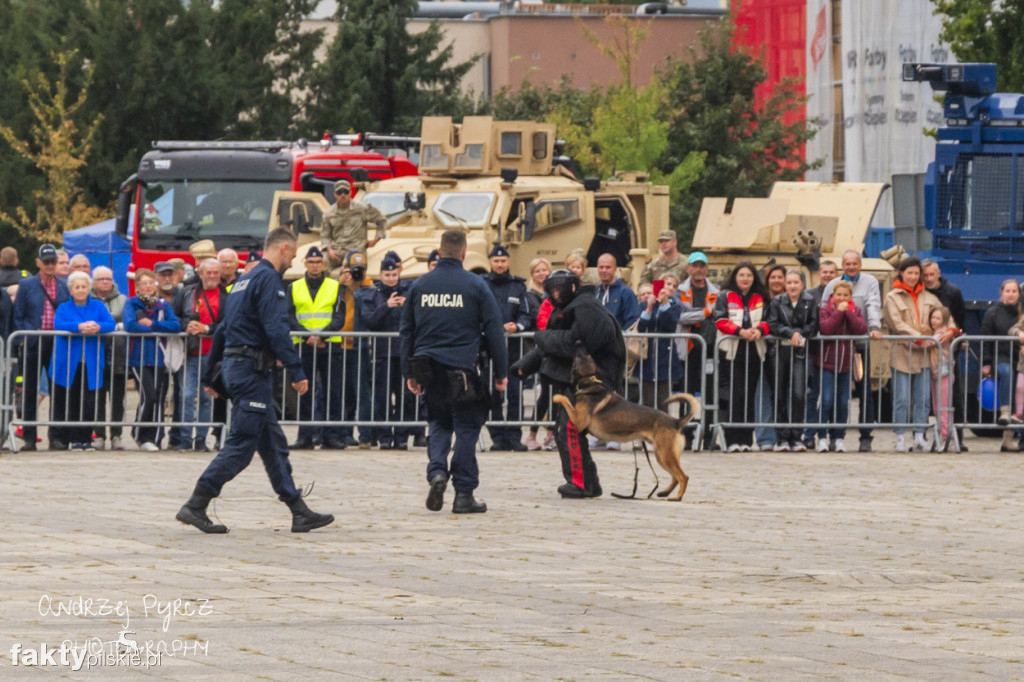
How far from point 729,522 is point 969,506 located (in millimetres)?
2037

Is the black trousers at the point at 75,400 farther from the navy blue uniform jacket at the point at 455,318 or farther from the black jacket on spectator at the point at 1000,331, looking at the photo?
the black jacket on spectator at the point at 1000,331

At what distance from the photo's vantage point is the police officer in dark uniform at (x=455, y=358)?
1209 centimetres

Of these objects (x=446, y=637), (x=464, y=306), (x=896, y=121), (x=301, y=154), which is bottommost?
(x=446, y=637)

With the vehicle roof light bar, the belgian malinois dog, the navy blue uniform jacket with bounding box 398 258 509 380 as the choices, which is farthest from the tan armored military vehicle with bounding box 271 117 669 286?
the navy blue uniform jacket with bounding box 398 258 509 380

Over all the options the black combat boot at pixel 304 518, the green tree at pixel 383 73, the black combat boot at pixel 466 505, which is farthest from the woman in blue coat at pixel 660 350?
the green tree at pixel 383 73

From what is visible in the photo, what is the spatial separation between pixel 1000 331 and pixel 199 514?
9.12 meters

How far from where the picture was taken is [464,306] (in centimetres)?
1216

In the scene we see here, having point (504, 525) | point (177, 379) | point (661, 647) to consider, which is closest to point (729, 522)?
point (504, 525)

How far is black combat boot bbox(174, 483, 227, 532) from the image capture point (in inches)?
425

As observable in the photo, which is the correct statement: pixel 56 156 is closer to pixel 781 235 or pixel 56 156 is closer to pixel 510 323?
pixel 781 235

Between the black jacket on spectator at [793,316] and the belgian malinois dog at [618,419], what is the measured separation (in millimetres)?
3649

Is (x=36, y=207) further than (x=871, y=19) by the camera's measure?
No

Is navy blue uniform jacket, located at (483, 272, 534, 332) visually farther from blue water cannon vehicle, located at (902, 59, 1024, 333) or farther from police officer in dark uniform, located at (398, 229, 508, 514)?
blue water cannon vehicle, located at (902, 59, 1024, 333)

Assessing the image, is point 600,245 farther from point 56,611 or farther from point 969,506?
point 56,611
